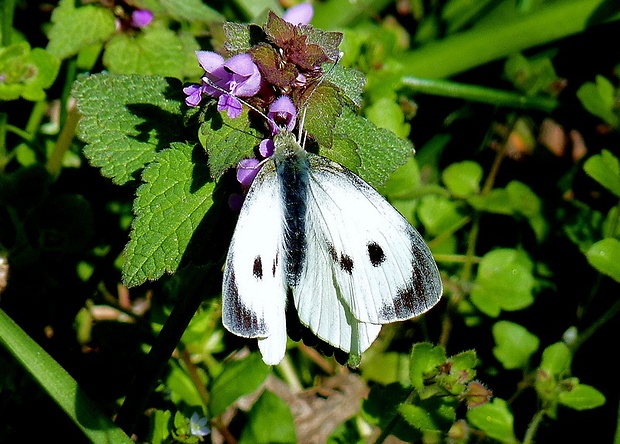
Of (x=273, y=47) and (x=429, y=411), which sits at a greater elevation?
(x=273, y=47)

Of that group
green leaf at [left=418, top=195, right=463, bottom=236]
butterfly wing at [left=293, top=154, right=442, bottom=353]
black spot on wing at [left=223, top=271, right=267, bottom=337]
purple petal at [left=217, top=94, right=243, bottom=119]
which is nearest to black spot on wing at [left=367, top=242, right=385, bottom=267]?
butterfly wing at [left=293, top=154, right=442, bottom=353]

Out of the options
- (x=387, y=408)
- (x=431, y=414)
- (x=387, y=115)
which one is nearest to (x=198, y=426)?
(x=387, y=408)

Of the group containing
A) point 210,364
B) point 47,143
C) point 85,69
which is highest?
point 85,69

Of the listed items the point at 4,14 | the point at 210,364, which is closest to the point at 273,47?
the point at 210,364

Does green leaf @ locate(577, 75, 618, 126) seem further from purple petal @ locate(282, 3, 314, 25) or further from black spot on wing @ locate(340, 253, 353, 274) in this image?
black spot on wing @ locate(340, 253, 353, 274)

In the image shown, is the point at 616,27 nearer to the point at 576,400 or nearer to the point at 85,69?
the point at 576,400
